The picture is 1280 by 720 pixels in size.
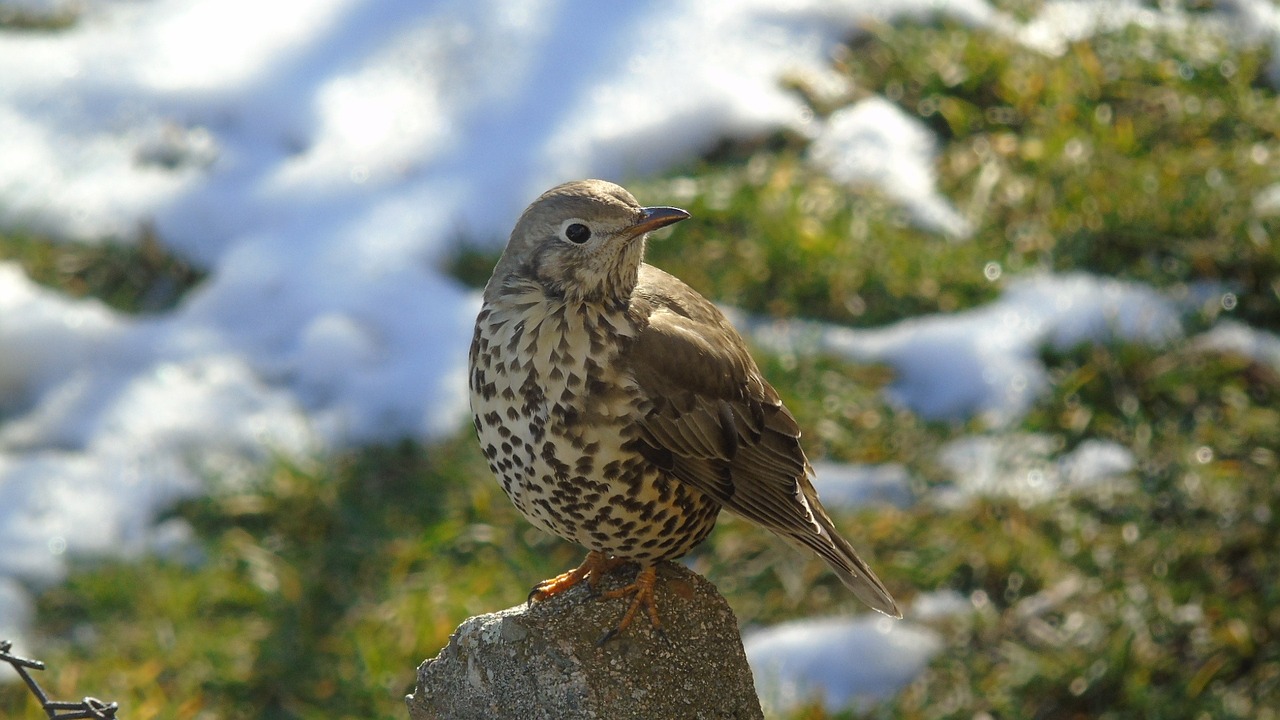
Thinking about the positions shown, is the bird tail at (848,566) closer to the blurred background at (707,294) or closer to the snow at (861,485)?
the blurred background at (707,294)

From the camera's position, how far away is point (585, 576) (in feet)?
12.2

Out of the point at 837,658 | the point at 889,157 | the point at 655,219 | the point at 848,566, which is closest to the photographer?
the point at 655,219

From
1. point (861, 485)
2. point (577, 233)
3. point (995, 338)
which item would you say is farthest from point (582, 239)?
point (995, 338)

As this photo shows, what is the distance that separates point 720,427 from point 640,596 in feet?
1.45

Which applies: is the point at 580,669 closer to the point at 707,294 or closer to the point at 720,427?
the point at 720,427

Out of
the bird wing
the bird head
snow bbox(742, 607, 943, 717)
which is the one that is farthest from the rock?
snow bbox(742, 607, 943, 717)

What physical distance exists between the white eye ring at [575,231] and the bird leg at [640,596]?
2.62 feet

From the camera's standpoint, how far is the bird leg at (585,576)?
3660mm

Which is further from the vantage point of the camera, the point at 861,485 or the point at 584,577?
the point at 861,485

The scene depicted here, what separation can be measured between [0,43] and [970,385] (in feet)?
17.7

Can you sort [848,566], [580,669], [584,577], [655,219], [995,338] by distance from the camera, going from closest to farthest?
[580,669], [655,219], [848,566], [584,577], [995,338]

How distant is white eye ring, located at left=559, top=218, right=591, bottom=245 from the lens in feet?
10.9

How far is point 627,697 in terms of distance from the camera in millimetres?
3168

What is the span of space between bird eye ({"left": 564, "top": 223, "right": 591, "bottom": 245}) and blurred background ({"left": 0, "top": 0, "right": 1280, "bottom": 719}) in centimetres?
218
